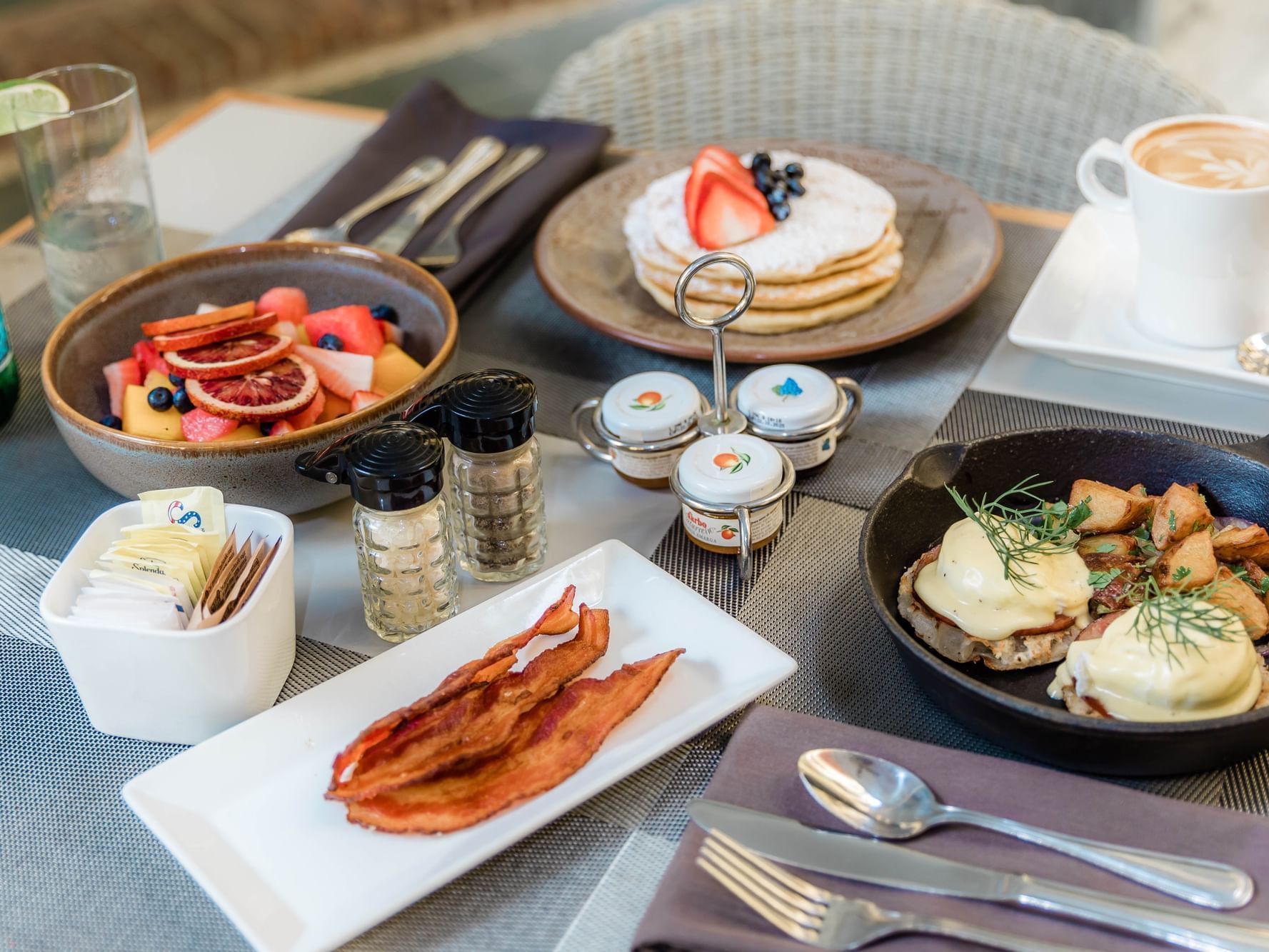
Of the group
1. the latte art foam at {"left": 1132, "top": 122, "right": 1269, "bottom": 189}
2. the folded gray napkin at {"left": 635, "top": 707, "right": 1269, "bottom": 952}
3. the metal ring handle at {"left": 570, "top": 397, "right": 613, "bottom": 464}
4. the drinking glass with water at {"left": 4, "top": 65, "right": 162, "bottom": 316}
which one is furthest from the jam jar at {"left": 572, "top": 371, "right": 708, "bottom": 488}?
the drinking glass with water at {"left": 4, "top": 65, "right": 162, "bottom": 316}

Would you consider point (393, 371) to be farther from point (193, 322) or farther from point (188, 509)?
point (188, 509)

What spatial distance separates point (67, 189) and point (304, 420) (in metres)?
0.54

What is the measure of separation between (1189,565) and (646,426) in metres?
0.48

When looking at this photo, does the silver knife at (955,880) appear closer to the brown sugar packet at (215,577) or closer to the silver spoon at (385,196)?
the brown sugar packet at (215,577)

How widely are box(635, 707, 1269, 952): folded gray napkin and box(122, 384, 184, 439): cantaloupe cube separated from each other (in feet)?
2.06

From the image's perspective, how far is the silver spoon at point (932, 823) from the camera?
699 millimetres

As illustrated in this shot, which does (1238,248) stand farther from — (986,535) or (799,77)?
(799,77)

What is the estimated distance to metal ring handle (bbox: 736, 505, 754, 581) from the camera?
3.26 feet

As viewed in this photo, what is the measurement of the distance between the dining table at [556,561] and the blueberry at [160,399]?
0.47 feet

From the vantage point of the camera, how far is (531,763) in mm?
820

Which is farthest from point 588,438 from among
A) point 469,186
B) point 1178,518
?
point 469,186

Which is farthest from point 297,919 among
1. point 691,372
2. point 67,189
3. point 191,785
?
Answer: point 67,189

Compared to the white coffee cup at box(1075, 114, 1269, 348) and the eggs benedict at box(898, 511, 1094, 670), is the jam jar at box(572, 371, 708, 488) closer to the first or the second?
the eggs benedict at box(898, 511, 1094, 670)

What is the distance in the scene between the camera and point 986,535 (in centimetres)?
89
